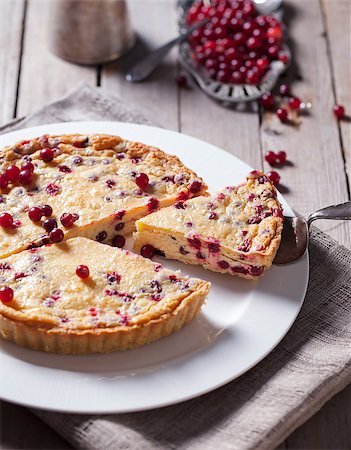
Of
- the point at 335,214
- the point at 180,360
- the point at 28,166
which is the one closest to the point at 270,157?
the point at 335,214

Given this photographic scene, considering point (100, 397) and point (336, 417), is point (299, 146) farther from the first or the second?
point (100, 397)

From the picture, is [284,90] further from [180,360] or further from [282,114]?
[180,360]

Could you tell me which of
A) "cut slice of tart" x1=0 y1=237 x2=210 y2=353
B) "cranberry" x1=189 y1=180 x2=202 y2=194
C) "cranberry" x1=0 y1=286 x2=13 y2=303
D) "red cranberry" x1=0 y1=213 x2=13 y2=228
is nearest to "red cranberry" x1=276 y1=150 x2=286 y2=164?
"cranberry" x1=189 y1=180 x2=202 y2=194

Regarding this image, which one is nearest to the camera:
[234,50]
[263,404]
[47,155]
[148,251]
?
[263,404]

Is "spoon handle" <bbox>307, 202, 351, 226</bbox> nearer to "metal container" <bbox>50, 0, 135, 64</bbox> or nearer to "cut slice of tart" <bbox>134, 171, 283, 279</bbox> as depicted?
"cut slice of tart" <bbox>134, 171, 283, 279</bbox>

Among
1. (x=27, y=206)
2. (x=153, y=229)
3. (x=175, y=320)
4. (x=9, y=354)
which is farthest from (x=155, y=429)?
(x=27, y=206)

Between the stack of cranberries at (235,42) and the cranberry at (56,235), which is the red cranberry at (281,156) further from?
the cranberry at (56,235)
